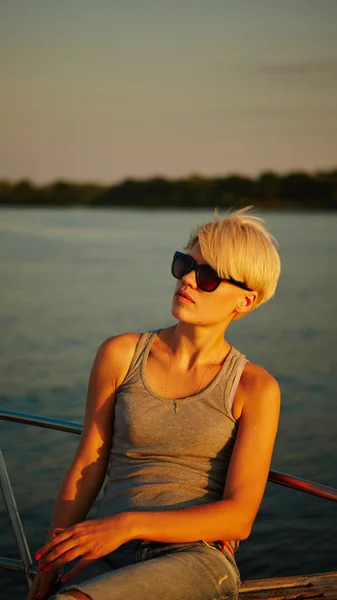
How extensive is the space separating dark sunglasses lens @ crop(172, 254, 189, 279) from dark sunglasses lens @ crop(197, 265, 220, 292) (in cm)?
5

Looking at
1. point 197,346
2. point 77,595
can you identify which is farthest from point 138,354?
point 77,595

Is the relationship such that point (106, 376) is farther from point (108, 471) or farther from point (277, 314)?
point (277, 314)

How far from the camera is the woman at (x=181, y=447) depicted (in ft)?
8.04

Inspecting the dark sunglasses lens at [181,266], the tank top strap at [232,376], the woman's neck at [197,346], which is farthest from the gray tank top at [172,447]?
the dark sunglasses lens at [181,266]

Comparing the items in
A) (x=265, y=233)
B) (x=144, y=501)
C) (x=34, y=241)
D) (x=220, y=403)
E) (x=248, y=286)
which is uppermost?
(x=265, y=233)

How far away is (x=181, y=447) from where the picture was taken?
2674mm

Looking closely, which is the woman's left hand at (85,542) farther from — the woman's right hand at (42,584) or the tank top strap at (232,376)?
the tank top strap at (232,376)

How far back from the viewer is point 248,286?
9.35 feet

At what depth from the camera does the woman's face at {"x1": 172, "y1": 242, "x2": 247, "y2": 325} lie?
9.28ft

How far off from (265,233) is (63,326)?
20892 millimetres

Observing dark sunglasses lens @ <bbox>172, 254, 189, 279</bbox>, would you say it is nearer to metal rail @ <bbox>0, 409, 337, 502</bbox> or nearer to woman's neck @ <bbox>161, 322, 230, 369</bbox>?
woman's neck @ <bbox>161, 322, 230, 369</bbox>

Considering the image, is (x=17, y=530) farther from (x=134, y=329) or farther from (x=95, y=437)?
(x=134, y=329)

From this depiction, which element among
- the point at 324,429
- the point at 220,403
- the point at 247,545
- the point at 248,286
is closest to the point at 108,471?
the point at 220,403

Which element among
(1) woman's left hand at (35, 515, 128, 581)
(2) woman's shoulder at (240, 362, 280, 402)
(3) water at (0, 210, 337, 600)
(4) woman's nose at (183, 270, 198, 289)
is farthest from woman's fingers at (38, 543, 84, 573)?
(3) water at (0, 210, 337, 600)
